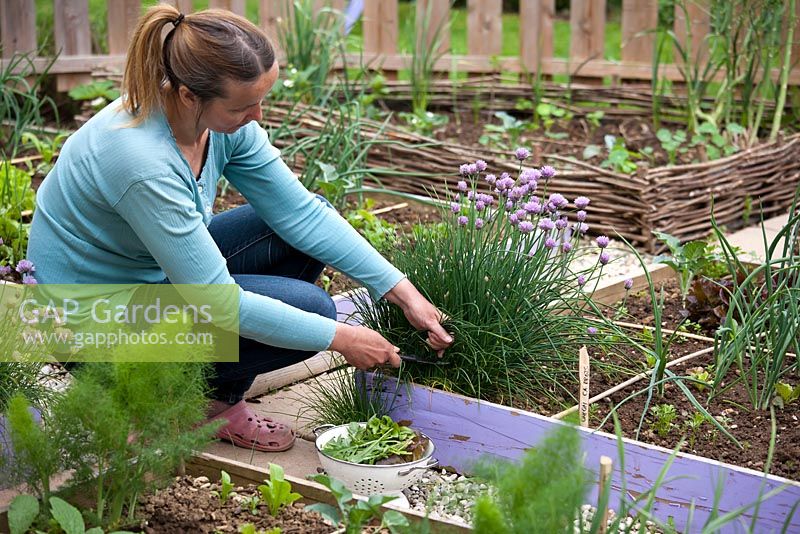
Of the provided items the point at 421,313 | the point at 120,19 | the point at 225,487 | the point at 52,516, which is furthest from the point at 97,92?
the point at 52,516

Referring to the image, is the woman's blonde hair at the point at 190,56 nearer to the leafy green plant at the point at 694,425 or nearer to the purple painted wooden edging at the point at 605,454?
the purple painted wooden edging at the point at 605,454

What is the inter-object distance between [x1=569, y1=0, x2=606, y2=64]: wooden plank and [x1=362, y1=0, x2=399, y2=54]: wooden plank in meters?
1.11

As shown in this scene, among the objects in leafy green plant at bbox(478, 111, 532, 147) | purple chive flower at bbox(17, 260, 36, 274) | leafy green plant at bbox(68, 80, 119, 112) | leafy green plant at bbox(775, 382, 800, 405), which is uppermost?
leafy green plant at bbox(68, 80, 119, 112)

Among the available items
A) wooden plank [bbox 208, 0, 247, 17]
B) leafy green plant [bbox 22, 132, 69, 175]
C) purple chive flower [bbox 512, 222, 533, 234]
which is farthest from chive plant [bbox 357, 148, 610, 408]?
wooden plank [bbox 208, 0, 247, 17]

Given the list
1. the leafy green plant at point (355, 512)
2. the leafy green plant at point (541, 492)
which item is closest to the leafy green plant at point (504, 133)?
the leafy green plant at point (355, 512)

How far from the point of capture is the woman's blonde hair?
227cm

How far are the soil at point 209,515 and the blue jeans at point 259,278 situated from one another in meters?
0.33

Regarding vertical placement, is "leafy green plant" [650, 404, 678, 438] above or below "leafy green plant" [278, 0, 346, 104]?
below

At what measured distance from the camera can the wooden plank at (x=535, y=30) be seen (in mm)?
6527

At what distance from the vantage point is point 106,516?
216 cm

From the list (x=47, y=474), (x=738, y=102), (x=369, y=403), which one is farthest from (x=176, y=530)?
(x=738, y=102)

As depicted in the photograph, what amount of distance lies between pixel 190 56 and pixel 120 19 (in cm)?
391

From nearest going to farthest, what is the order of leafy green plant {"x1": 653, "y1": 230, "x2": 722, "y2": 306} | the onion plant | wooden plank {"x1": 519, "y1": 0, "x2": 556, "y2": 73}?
the onion plant
leafy green plant {"x1": 653, "y1": 230, "x2": 722, "y2": 306}
wooden plank {"x1": 519, "y1": 0, "x2": 556, "y2": 73}

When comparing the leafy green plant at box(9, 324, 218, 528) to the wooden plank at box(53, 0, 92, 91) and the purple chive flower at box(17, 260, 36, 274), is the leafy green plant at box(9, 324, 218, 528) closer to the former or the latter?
the purple chive flower at box(17, 260, 36, 274)
